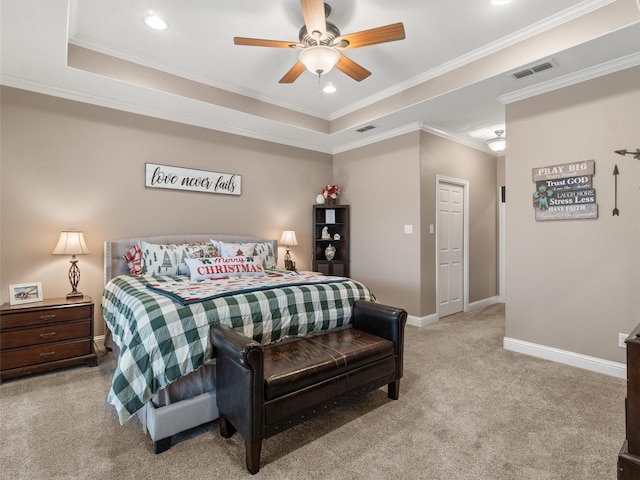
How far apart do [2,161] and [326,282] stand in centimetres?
306

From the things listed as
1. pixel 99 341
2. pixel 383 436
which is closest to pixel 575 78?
pixel 383 436

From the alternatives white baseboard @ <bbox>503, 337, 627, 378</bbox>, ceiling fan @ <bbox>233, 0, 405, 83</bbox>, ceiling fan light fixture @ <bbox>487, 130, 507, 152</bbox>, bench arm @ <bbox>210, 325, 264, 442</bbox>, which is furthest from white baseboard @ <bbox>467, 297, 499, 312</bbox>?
bench arm @ <bbox>210, 325, 264, 442</bbox>

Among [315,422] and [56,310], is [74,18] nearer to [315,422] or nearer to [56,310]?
[56,310]

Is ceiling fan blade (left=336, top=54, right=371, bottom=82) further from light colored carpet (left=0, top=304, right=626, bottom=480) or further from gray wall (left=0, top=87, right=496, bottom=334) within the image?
light colored carpet (left=0, top=304, right=626, bottom=480)

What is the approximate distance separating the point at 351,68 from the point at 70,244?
290 cm

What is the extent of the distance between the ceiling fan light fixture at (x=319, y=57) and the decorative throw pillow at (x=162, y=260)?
2.19m

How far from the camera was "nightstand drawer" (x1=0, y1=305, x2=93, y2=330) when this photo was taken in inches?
103

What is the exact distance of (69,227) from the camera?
10.8 ft

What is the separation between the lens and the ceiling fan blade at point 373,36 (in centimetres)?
225

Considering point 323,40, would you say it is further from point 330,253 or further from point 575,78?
point 330,253

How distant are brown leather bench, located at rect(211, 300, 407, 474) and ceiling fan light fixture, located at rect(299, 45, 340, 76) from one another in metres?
1.86

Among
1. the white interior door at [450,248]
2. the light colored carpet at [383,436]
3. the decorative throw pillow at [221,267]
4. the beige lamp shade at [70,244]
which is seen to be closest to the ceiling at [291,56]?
the white interior door at [450,248]

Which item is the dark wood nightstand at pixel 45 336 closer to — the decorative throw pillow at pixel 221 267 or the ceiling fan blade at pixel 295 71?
the decorative throw pillow at pixel 221 267

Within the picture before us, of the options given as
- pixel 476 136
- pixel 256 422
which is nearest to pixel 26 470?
pixel 256 422
